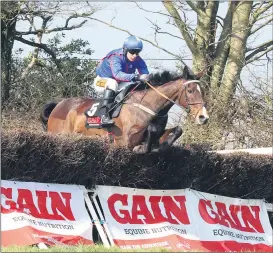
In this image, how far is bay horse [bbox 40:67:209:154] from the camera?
1088 cm

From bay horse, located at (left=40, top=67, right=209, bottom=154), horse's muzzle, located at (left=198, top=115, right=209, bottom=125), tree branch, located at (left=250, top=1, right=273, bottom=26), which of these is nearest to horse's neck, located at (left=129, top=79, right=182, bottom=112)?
bay horse, located at (left=40, top=67, right=209, bottom=154)

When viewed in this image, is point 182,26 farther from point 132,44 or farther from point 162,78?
point 132,44

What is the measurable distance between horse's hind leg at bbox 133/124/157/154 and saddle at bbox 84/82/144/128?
76 cm

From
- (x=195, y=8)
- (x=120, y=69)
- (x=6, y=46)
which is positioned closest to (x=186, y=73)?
(x=120, y=69)

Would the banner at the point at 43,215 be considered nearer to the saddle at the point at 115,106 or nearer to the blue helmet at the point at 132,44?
the saddle at the point at 115,106

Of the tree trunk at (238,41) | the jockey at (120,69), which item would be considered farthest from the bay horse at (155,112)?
the tree trunk at (238,41)

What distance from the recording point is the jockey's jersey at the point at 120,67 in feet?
37.8

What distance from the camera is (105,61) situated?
11.9m

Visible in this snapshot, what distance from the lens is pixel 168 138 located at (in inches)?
430

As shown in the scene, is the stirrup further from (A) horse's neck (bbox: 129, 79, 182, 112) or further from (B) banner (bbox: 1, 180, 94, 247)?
(B) banner (bbox: 1, 180, 94, 247)

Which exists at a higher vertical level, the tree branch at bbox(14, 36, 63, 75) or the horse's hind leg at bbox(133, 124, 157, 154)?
the tree branch at bbox(14, 36, 63, 75)

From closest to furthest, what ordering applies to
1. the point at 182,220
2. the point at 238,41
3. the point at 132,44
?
1. the point at 182,220
2. the point at 132,44
3. the point at 238,41

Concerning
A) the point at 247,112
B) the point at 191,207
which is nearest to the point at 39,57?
the point at 247,112

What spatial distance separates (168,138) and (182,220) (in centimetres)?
122
